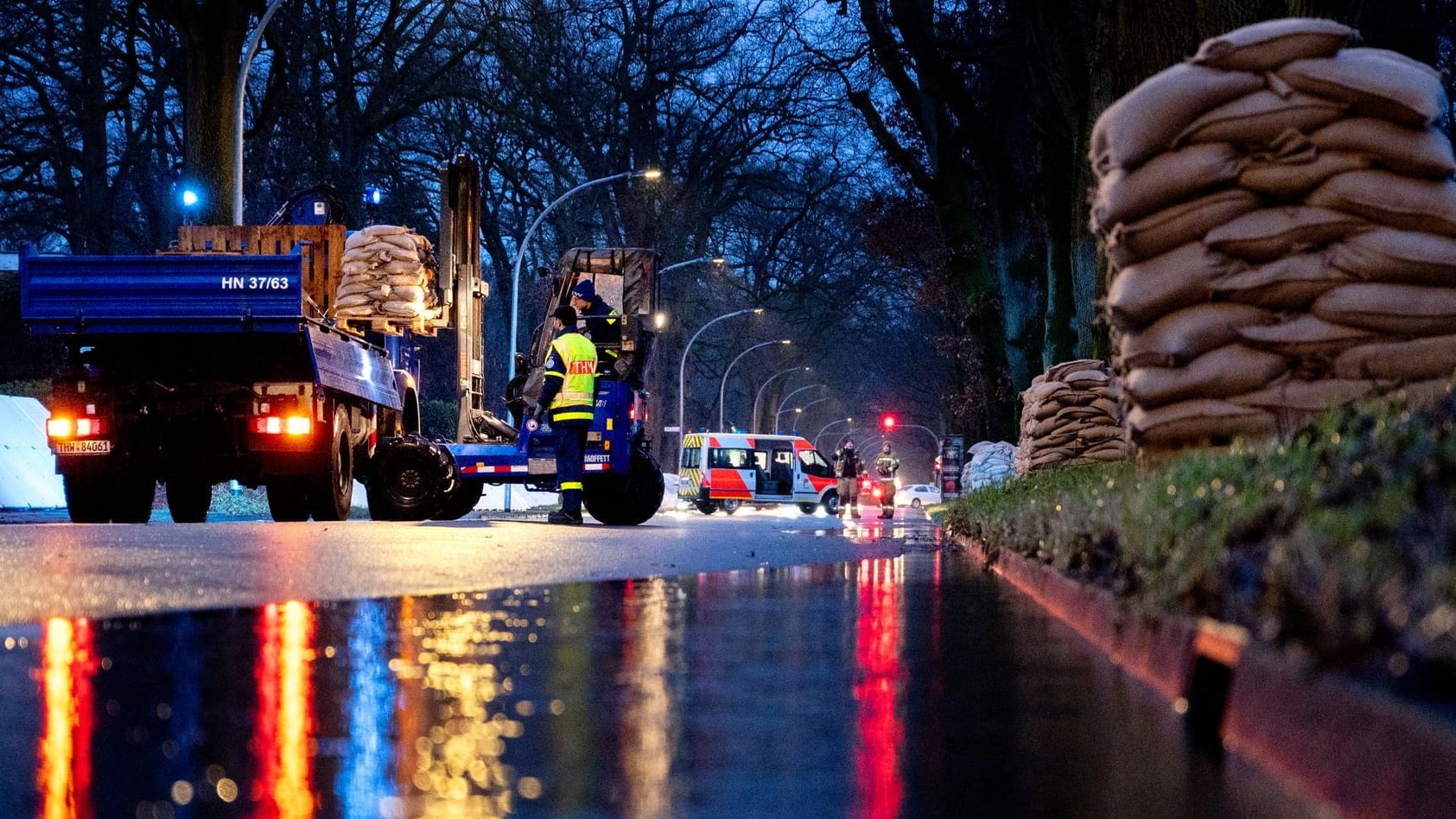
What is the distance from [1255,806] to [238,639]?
4241mm

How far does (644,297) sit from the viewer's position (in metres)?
23.1

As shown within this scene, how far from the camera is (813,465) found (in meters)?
46.7

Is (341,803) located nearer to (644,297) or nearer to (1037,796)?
(1037,796)

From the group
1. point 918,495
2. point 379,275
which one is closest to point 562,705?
point 379,275

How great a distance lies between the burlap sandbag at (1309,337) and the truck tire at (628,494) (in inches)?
498

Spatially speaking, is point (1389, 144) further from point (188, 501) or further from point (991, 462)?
point (991, 462)

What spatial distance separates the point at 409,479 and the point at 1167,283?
513 inches

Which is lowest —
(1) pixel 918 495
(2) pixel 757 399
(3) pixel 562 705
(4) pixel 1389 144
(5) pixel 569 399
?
(3) pixel 562 705

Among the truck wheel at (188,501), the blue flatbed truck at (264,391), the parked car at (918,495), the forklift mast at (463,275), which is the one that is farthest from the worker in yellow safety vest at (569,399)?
the parked car at (918,495)

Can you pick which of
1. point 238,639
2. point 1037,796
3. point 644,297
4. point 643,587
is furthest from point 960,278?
point 1037,796

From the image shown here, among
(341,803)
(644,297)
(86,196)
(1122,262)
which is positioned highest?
(86,196)

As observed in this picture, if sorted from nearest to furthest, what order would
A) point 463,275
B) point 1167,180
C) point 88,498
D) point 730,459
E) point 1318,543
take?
point 1318,543 → point 1167,180 → point 88,498 → point 463,275 → point 730,459

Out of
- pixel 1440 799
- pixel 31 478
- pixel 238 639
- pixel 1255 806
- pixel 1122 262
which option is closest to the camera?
pixel 1440 799

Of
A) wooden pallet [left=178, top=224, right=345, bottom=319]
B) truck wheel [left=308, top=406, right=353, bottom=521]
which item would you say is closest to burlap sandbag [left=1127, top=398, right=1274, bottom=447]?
truck wheel [left=308, top=406, right=353, bottom=521]
